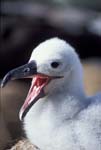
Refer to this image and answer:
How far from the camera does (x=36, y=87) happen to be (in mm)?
3055

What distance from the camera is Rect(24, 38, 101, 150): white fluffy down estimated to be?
2.96 metres

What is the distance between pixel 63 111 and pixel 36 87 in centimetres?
14

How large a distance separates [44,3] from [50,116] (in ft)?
29.7

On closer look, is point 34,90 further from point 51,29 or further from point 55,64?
point 51,29

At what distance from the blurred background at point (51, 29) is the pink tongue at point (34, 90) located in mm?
2763

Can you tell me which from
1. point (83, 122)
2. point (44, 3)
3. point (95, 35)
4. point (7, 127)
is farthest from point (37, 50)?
point (44, 3)

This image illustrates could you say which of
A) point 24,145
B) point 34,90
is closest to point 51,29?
point 24,145

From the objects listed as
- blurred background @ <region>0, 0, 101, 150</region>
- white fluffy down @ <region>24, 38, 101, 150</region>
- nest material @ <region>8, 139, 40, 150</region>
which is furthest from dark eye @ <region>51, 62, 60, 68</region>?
blurred background @ <region>0, 0, 101, 150</region>

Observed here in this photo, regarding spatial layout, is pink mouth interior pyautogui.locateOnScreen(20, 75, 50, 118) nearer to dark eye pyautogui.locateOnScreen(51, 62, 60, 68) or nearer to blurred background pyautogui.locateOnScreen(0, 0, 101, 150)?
dark eye pyautogui.locateOnScreen(51, 62, 60, 68)

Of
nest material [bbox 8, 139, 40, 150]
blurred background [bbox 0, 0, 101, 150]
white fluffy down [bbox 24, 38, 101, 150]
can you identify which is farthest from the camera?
blurred background [bbox 0, 0, 101, 150]

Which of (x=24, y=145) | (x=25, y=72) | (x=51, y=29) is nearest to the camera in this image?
(x=25, y=72)

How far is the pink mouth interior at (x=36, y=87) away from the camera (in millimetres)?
3021

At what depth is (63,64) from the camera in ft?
9.97

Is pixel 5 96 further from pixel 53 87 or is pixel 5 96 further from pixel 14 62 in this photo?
pixel 14 62
